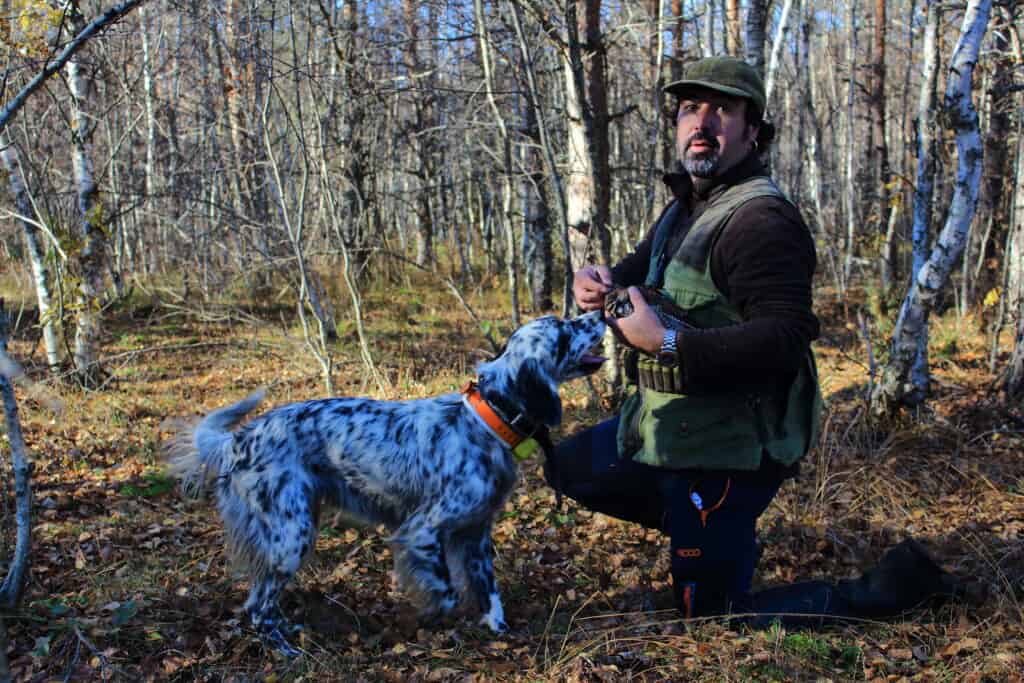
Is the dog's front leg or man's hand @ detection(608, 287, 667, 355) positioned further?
the dog's front leg

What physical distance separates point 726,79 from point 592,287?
39.3 inches

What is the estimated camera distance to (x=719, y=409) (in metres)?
3.01

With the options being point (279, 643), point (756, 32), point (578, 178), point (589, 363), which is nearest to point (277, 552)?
point (279, 643)

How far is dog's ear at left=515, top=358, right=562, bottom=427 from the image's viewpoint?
3.37 meters

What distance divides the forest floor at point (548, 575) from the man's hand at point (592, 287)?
1377mm

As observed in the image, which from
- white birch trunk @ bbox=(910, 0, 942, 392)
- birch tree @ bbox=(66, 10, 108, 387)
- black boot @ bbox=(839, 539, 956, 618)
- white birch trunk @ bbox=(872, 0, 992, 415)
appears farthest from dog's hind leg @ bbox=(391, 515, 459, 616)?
birch tree @ bbox=(66, 10, 108, 387)

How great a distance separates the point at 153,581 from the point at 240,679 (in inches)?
46.0

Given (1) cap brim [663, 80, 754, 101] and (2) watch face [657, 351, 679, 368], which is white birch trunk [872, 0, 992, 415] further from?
(2) watch face [657, 351, 679, 368]

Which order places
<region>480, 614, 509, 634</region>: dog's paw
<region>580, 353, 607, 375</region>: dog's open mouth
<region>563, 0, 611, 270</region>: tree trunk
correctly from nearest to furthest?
<region>480, 614, 509, 634</region>: dog's paw
<region>580, 353, 607, 375</region>: dog's open mouth
<region>563, 0, 611, 270</region>: tree trunk

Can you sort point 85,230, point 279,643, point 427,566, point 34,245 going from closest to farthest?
point 279,643
point 427,566
point 34,245
point 85,230

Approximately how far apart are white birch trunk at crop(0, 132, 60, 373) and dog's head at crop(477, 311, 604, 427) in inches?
193

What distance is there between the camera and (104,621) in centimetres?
324

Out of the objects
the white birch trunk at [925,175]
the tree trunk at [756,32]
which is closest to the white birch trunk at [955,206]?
the white birch trunk at [925,175]

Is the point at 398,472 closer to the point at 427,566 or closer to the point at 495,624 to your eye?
the point at 427,566
